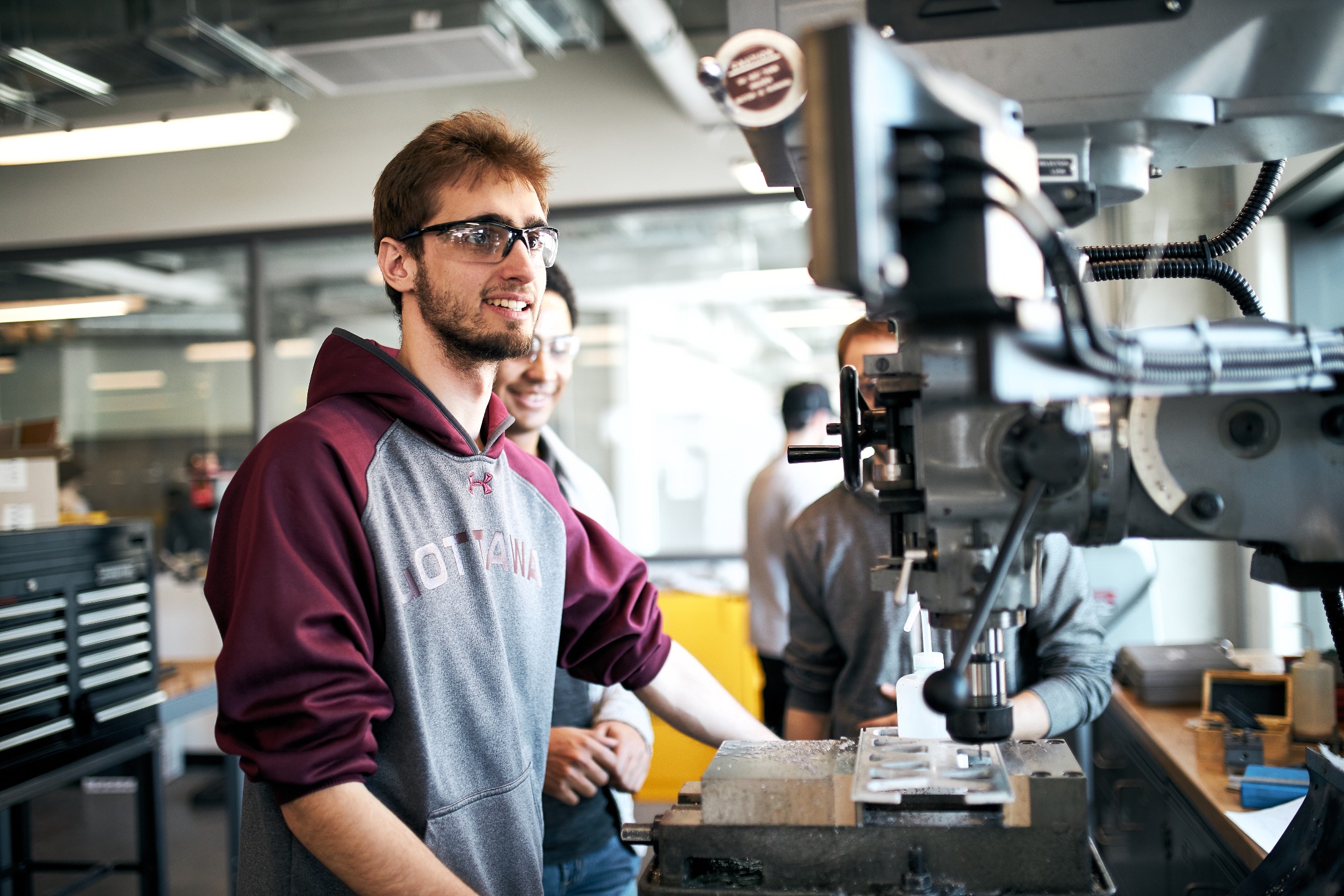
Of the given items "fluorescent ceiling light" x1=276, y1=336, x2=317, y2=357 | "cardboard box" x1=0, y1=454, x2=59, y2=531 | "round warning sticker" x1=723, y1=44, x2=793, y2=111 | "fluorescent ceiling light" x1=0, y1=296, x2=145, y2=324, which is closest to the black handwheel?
"round warning sticker" x1=723, y1=44, x2=793, y2=111

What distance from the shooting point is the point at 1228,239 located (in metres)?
0.95

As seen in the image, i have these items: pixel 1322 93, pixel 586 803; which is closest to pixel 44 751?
pixel 586 803

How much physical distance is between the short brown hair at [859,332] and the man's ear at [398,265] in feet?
2.53

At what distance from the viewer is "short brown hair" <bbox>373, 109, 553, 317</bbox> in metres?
1.29

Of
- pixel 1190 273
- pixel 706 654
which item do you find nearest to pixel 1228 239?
pixel 1190 273

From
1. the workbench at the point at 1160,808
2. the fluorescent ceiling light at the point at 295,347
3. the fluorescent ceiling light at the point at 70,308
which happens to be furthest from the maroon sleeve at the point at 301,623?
the fluorescent ceiling light at the point at 70,308

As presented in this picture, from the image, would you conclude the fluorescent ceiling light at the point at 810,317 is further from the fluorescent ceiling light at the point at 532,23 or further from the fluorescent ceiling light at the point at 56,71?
the fluorescent ceiling light at the point at 56,71

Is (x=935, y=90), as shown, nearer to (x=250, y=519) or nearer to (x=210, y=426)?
(x=250, y=519)

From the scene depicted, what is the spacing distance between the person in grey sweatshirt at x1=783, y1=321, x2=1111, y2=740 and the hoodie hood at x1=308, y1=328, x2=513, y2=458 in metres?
0.73

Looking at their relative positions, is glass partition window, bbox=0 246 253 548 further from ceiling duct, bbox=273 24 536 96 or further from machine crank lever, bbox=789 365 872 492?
machine crank lever, bbox=789 365 872 492

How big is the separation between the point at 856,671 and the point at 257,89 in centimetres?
447

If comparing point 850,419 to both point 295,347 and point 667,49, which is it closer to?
point 667,49

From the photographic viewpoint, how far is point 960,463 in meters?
0.82

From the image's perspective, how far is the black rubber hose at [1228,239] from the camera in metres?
0.94
